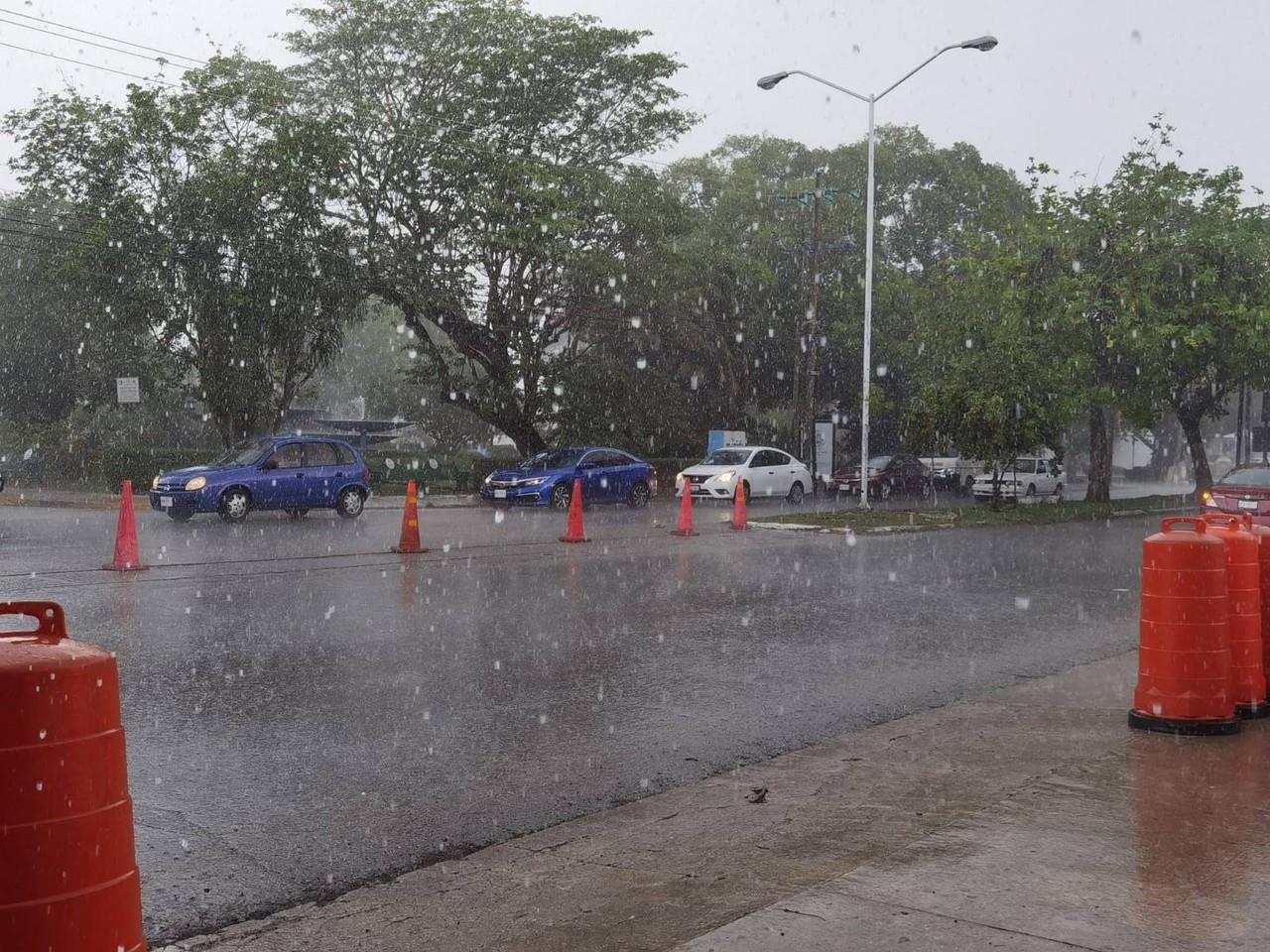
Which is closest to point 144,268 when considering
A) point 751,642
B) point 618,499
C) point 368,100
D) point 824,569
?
point 368,100

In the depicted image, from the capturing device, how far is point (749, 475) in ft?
109

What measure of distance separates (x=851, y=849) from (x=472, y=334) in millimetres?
34183

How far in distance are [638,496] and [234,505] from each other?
34.5 ft

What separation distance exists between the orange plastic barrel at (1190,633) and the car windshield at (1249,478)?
16425mm

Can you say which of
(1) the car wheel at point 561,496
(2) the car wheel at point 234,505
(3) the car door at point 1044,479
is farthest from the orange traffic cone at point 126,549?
(3) the car door at point 1044,479

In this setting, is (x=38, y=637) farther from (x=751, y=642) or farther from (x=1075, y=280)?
(x=1075, y=280)

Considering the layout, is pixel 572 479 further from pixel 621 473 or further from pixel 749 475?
pixel 749 475

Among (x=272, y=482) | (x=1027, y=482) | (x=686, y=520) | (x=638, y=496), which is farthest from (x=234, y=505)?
(x=1027, y=482)

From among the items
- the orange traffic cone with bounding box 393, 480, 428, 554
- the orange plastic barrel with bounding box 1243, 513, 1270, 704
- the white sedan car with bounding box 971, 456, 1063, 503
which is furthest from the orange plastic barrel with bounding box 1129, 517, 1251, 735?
the white sedan car with bounding box 971, 456, 1063, 503

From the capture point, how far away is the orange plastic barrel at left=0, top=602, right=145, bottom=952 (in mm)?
2748

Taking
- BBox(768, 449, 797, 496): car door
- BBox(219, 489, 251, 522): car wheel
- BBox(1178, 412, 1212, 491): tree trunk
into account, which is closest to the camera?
BBox(219, 489, 251, 522): car wheel

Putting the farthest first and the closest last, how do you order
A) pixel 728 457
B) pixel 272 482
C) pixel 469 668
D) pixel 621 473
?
1. pixel 728 457
2. pixel 621 473
3. pixel 272 482
4. pixel 469 668

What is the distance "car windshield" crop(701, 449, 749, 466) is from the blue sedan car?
279cm

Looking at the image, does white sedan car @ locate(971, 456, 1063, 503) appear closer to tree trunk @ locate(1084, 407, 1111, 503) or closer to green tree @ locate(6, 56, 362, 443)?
tree trunk @ locate(1084, 407, 1111, 503)
